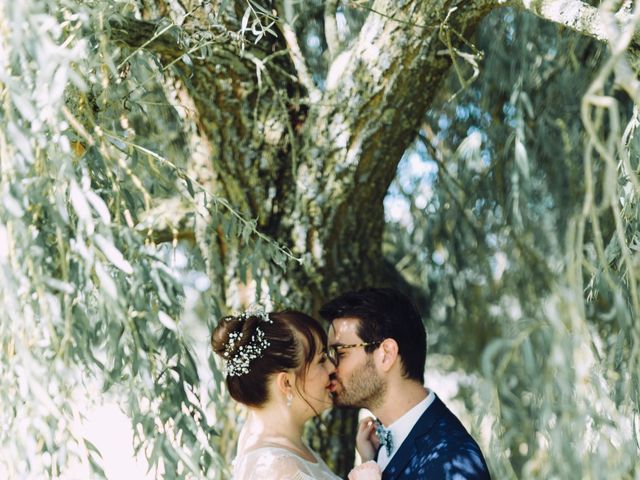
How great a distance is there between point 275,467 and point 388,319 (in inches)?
16.9

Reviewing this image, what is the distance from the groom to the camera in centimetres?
196

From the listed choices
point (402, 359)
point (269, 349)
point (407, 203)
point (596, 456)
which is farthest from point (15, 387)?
point (407, 203)

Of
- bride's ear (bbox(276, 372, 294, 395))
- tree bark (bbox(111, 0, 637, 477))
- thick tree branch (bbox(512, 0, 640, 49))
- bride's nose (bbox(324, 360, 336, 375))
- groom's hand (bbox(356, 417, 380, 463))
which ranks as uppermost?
thick tree branch (bbox(512, 0, 640, 49))

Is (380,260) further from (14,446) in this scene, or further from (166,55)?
(14,446)

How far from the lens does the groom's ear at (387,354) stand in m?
2.05

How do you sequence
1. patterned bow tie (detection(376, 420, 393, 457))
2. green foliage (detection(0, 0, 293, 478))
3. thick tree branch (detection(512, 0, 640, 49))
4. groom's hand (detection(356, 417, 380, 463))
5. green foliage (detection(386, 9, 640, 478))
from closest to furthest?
green foliage (detection(0, 0, 293, 478))
thick tree branch (detection(512, 0, 640, 49))
patterned bow tie (detection(376, 420, 393, 457))
groom's hand (detection(356, 417, 380, 463))
green foliage (detection(386, 9, 640, 478))

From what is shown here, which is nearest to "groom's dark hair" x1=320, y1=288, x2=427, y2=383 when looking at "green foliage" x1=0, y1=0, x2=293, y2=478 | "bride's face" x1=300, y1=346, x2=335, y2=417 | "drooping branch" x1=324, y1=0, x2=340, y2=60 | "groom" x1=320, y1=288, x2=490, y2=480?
"groom" x1=320, y1=288, x2=490, y2=480

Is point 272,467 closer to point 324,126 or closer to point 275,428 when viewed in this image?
point 275,428

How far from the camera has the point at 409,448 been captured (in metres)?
1.97

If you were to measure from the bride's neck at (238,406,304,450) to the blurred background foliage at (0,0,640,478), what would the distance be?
115mm

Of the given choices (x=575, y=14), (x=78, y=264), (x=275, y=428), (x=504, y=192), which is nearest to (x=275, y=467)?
(x=275, y=428)

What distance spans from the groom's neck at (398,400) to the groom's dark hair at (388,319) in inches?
1.1

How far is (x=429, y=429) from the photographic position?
1975 millimetres

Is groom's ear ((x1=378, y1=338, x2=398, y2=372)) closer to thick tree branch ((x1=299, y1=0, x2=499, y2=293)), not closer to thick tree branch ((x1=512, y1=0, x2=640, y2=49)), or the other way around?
thick tree branch ((x1=299, y1=0, x2=499, y2=293))
